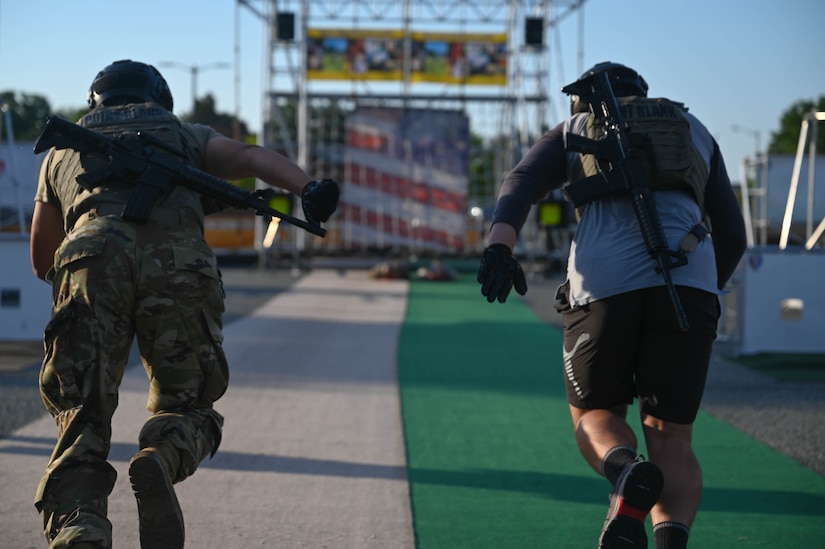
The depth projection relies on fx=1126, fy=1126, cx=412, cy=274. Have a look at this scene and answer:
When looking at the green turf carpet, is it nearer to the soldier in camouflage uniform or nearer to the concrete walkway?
the concrete walkway

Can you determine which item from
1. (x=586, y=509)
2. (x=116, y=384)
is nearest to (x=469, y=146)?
(x=586, y=509)

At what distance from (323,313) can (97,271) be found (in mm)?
13672

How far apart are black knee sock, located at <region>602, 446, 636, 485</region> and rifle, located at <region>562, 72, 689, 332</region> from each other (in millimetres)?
443

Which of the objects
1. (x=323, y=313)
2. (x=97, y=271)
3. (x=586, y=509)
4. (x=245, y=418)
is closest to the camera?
(x=97, y=271)

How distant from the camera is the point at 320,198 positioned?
386cm

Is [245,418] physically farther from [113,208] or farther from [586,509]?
[113,208]

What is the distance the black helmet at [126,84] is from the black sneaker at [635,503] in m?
2.21

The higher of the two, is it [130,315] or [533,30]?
[533,30]

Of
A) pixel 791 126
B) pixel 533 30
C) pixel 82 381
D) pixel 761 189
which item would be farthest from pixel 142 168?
pixel 791 126

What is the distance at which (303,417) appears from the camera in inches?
316

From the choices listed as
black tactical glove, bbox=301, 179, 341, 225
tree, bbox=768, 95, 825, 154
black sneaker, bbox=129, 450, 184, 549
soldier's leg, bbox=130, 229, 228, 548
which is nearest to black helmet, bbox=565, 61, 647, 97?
black tactical glove, bbox=301, 179, 341, 225

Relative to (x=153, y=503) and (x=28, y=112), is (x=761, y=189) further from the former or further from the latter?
(x=28, y=112)

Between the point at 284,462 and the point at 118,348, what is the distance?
9.30ft

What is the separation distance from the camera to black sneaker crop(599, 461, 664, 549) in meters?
3.42
